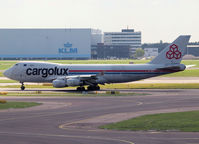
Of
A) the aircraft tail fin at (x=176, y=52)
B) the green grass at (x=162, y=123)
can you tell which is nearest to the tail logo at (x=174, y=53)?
the aircraft tail fin at (x=176, y=52)

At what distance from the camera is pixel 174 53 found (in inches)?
2731

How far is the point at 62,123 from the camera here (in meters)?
35.3

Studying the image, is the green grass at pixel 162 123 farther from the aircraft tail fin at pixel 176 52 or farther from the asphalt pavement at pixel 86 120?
the aircraft tail fin at pixel 176 52

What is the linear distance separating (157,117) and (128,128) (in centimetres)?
558

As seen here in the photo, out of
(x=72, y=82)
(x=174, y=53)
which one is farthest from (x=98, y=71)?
(x=174, y=53)

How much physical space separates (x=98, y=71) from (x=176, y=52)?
12203 mm

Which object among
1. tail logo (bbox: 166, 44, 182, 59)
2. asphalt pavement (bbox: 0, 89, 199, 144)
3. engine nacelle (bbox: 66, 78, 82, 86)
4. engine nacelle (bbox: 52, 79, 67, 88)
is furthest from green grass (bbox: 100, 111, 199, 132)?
tail logo (bbox: 166, 44, 182, 59)

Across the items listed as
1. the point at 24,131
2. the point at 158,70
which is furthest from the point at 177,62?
the point at 24,131

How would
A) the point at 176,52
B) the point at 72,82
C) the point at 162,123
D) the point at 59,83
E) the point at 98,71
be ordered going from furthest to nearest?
the point at 98,71
the point at 176,52
the point at 59,83
the point at 72,82
the point at 162,123

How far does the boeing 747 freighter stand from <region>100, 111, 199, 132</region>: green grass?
1225 inches

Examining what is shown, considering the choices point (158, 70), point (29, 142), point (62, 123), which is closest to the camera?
point (29, 142)

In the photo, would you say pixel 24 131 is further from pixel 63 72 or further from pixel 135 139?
pixel 63 72

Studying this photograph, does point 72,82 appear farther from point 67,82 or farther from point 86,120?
point 86,120

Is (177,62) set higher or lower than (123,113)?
higher
